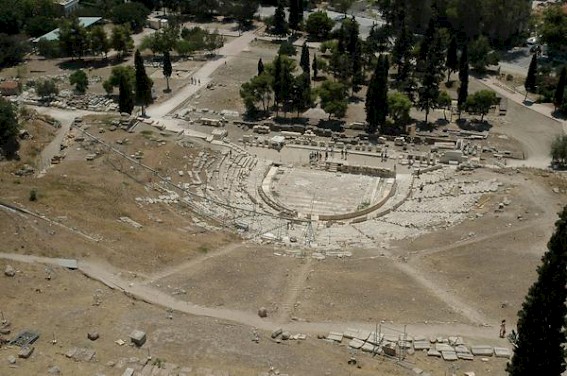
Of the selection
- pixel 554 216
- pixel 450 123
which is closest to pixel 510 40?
pixel 450 123

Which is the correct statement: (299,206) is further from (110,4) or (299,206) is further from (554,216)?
(110,4)

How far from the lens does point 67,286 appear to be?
38812 millimetres

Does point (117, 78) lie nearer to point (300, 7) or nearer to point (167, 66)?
point (167, 66)

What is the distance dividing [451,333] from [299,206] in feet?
78.5

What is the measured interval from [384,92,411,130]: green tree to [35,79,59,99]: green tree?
38481 millimetres

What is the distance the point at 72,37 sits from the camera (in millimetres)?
91562

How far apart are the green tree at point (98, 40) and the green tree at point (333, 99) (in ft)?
114

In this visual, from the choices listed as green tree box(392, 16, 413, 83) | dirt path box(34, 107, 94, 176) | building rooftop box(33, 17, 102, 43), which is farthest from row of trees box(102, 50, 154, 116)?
green tree box(392, 16, 413, 83)

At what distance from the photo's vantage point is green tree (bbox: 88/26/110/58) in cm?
9200

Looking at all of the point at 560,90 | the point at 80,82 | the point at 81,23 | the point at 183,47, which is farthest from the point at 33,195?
the point at 81,23

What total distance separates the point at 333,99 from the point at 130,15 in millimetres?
48496

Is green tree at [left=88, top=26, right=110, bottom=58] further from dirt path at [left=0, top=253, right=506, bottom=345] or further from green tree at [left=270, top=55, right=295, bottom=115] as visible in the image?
dirt path at [left=0, top=253, right=506, bottom=345]

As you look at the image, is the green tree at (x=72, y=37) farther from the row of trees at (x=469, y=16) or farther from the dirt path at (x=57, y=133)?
the row of trees at (x=469, y=16)

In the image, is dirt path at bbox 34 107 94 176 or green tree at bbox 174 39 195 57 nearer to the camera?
dirt path at bbox 34 107 94 176
